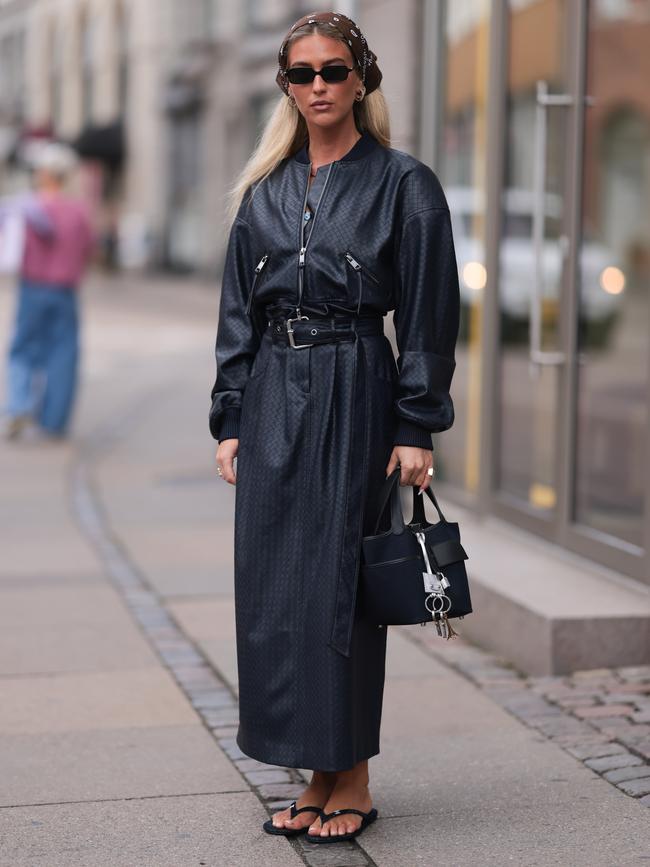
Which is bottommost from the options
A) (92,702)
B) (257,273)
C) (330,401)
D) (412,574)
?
(92,702)

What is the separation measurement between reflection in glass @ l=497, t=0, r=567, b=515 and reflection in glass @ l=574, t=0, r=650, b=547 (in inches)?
5.6

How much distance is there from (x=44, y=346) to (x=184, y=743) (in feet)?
23.1

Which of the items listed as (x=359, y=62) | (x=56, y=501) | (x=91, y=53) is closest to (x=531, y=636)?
(x=359, y=62)

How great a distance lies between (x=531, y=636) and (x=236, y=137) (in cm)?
3135

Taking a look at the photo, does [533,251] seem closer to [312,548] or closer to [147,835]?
[312,548]

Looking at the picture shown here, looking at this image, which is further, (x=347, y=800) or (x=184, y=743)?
(x=184, y=743)

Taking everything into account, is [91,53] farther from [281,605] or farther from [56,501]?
[281,605]

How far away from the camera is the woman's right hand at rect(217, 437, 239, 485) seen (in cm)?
387

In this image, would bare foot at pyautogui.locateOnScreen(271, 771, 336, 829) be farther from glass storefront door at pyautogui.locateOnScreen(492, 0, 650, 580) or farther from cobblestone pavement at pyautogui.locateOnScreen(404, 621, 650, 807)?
glass storefront door at pyautogui.locateOnScreen(492, 0, 650, 580)

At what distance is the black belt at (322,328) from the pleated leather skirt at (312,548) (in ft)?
0.06

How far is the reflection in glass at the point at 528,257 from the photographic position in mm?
6508

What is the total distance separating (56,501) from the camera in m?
8.97

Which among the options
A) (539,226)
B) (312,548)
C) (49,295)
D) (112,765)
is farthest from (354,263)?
(49,295)

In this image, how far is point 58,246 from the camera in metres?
11.0
